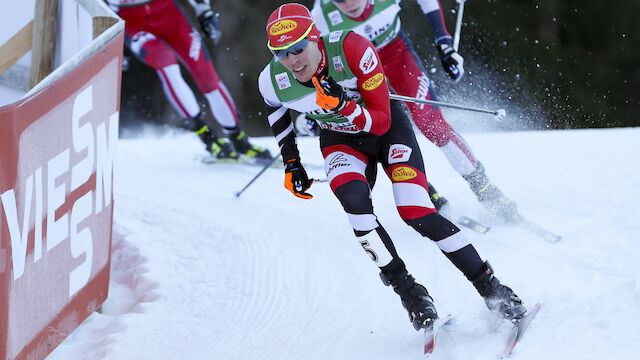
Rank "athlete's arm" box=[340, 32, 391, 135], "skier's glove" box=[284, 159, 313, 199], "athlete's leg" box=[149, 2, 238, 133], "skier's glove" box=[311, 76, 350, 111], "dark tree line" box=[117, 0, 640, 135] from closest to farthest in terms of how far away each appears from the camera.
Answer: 1. "skier's glove" box=[311, 76, 350, 111]
2. "athlete's arm" box=[340, 32, 391, 135]
3. "skier's glove" box=[284, 159, 313, 199]
4. "athlete's leg" box=[149, 2, 238, 133]
5. "dark tree line" box=[117, 0, 640, 135]

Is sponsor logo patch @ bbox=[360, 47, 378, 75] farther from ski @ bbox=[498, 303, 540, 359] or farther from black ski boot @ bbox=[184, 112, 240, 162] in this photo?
black ski boot @ bbox=[184, 112, 240, 162]

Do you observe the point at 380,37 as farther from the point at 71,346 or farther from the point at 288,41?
the point at 71,346

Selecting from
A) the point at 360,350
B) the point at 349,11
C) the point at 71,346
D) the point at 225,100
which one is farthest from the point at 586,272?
the point at 225,100

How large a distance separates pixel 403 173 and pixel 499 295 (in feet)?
2.30

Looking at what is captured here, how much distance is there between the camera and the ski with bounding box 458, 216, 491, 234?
15.9 ft

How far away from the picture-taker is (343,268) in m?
4.44

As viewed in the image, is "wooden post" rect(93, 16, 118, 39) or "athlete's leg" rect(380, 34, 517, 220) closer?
"wooden post" rect(93, 16, 118, 39)

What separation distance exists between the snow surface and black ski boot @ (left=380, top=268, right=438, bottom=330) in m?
0.17

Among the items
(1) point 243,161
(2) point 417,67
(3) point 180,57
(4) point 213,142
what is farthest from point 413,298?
(3) point 180,57

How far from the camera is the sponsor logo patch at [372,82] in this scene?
126 inches

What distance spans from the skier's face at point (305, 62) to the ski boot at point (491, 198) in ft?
6.68

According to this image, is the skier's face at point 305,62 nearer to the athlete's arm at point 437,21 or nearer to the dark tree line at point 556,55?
the athlete's arm at point 437,21

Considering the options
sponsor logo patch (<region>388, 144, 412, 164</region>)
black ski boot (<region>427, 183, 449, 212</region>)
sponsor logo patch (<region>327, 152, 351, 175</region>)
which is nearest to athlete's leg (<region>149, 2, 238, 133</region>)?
black ski boot (<region>427, 183, 449, 212</region>)

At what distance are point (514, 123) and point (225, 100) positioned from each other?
139 inches
